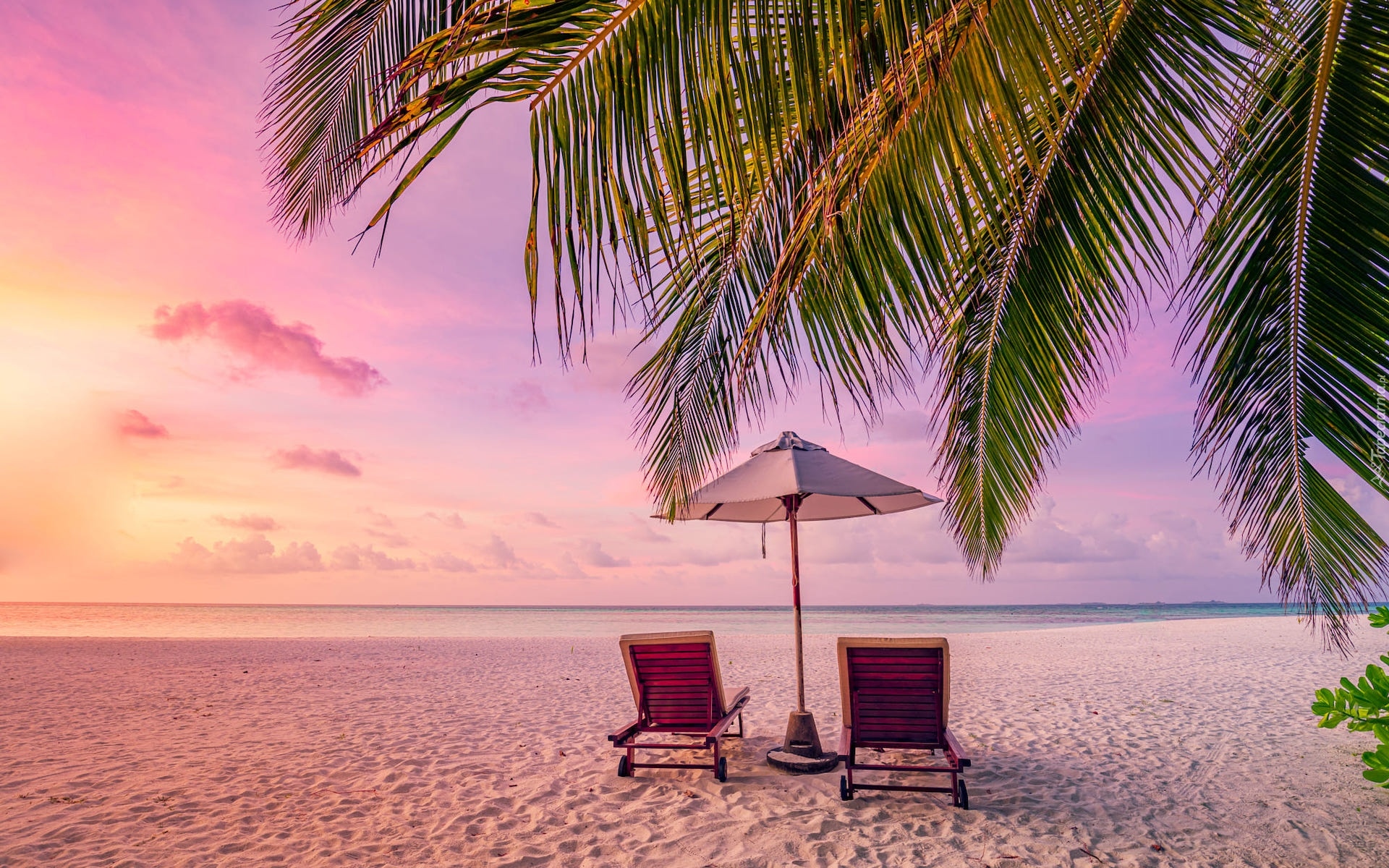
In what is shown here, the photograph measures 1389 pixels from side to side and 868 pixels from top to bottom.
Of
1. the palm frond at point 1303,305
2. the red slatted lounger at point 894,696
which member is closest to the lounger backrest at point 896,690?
the red slatted lounger at point 894,696

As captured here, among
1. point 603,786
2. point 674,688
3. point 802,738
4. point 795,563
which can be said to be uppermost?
point 795,563

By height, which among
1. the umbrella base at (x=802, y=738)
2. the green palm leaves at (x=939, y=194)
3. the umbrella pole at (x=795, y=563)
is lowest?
the umbrella base at (x=802, y=738)

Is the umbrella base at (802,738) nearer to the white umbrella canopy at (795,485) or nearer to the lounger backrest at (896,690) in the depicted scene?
the lounger backrest at (896,690)

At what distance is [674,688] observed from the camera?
4746 mm

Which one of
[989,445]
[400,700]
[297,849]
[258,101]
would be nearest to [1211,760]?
[989,445]

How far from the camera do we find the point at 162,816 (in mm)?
3982

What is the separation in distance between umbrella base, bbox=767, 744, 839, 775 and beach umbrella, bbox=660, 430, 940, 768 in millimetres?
43

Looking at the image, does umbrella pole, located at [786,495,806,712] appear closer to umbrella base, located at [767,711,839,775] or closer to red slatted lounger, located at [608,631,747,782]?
umbrella base, located at [767,711,839,775]

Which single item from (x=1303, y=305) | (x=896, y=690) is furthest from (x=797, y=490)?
(x=1303, y=305)

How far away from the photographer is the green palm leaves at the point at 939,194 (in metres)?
1.37

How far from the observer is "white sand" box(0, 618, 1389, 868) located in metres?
3.49

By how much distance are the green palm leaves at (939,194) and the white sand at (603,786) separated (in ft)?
5.56

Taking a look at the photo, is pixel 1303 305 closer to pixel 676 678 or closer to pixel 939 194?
pixel 939 194

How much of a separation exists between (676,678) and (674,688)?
0.22 ft
